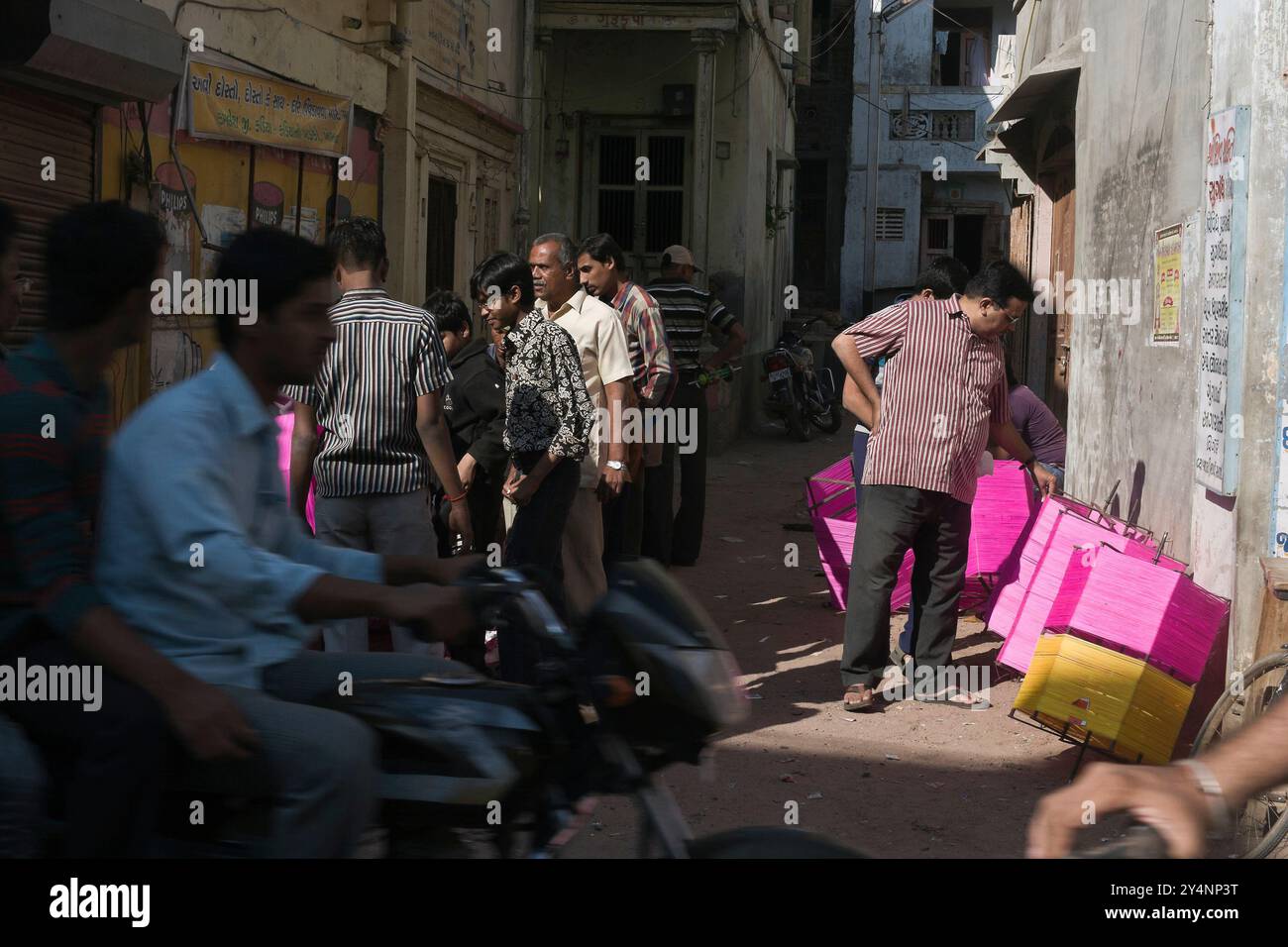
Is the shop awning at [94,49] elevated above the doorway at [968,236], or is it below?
below

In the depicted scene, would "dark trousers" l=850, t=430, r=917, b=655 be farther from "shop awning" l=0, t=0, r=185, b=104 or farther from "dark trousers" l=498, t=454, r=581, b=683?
"shop awning" l=0, t=0, r=185, b=104

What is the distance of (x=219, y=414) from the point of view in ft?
8.46

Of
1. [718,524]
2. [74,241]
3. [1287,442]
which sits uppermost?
[74,241]

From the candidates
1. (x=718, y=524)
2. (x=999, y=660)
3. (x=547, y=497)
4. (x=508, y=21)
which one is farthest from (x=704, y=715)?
(x=508, y=21)

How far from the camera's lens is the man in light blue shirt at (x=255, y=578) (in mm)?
2334

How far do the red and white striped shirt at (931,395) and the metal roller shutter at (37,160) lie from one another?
3.84 m

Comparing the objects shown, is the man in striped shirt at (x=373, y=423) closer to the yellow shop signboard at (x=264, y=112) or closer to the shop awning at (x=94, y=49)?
the shop awning at (x=94, y=49)

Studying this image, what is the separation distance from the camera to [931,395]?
6.33m

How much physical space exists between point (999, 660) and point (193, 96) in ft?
17.8

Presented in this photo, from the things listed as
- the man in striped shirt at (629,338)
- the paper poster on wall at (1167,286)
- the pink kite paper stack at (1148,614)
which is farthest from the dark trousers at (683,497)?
the pink kite paper stack at (1148,614)

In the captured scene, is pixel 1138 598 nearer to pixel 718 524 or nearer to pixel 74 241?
pixel 74 241

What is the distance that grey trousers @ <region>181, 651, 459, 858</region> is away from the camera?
2301 mm

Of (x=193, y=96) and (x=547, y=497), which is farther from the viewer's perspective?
(x=193, y=96)

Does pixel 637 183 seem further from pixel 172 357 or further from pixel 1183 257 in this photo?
pixel 1183 257
